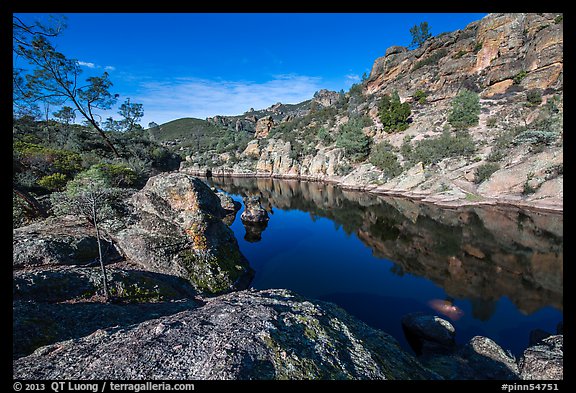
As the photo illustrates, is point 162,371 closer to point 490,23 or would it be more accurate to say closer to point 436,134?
point 436,134

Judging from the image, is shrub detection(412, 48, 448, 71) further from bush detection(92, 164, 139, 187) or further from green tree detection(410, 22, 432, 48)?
bush detection(92, 164, 139, 187)

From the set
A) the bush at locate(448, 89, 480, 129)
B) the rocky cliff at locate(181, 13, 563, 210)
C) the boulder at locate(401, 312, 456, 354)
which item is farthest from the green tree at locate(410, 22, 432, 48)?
the boulder at locate(401, 312, 456, 354)

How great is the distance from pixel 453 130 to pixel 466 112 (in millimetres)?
3714

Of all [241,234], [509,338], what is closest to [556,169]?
[509,338]

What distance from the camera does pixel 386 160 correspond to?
43.0 meters

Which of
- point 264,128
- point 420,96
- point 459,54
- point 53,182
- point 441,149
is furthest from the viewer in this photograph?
point 264,128

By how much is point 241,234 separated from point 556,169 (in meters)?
30.9

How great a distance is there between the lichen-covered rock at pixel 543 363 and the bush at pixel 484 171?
88.4 feet

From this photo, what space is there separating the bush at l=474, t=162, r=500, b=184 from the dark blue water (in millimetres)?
5916

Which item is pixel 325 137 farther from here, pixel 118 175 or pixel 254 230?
pixel 118 175

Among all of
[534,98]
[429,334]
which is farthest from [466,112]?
[429,334]

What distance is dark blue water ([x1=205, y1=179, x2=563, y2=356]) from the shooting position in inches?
458

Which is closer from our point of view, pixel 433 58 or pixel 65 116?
pixel 65 116

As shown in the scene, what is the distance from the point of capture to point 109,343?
12.8 feet
